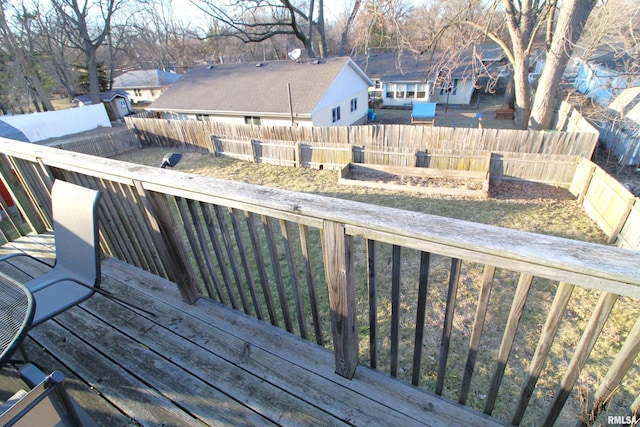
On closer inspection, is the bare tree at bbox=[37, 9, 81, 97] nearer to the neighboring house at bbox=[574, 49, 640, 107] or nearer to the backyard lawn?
the backyard lawn

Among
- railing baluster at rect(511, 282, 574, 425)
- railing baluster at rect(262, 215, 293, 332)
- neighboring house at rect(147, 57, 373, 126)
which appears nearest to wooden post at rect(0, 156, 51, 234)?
railing baluster at rect(262, 215, 293, 332)

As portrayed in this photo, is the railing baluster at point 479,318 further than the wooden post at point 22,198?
No

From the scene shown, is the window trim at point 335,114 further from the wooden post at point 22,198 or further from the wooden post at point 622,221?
the wooden post at point 22,198

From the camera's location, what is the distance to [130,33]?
28906mm

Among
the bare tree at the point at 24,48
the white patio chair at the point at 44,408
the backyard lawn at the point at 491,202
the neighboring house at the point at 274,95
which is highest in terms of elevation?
the bare tree at the point at 24,48

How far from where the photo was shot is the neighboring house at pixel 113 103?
2470cm

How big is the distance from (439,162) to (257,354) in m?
8.41

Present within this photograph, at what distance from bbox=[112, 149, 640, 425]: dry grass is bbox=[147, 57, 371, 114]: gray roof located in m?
8.36

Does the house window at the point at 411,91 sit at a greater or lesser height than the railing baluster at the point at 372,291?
lesser

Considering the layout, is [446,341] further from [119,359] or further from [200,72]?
[200,72]

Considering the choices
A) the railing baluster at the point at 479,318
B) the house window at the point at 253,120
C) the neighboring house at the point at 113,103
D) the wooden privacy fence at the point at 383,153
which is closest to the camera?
the railing baluster at the point at 479,318

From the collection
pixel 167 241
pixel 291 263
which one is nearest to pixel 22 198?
pixel 167 241

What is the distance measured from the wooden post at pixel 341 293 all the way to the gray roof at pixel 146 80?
35916 millimetres

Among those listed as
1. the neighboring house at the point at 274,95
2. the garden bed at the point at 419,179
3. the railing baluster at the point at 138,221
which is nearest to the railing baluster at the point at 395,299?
the railing baluster at the point at 138,221
